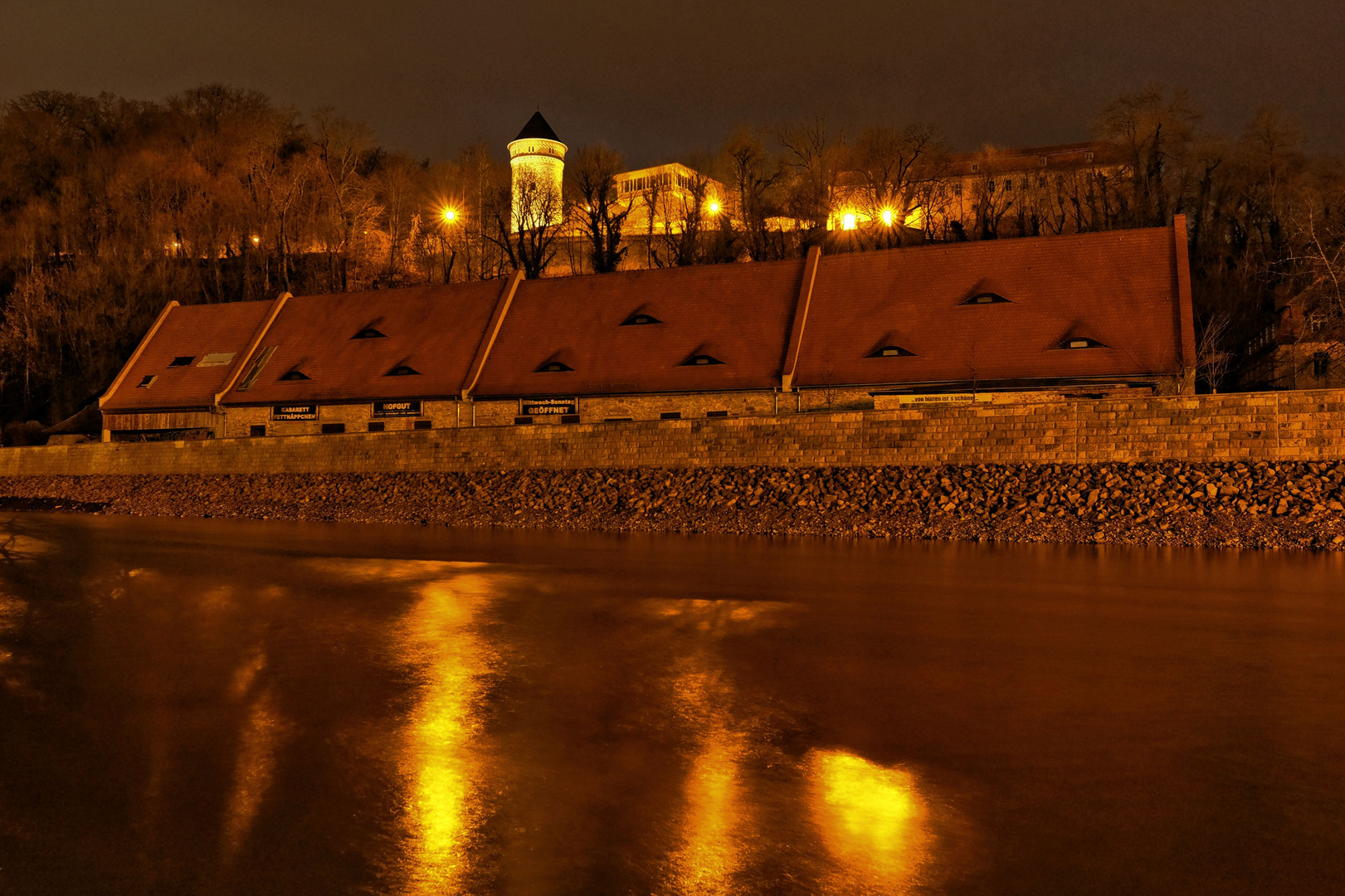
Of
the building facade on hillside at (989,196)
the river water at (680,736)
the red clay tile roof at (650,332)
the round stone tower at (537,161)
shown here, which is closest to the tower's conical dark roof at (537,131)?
the round stone tower at (537,161)

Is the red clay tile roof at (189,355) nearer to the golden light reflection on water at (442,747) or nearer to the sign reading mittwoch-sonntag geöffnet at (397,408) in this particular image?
the sign reading mittwoch-sonntag geöffnet at (397,408)

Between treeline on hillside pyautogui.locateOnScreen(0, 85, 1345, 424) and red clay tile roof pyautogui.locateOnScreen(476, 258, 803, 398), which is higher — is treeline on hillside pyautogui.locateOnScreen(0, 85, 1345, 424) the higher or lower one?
the higher one

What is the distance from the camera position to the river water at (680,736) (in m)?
7.00

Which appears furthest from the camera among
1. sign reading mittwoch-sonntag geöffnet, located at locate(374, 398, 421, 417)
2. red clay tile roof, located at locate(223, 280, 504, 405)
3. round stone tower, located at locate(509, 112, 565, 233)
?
round stone tower, located at locate(509, 112, 565, 233)

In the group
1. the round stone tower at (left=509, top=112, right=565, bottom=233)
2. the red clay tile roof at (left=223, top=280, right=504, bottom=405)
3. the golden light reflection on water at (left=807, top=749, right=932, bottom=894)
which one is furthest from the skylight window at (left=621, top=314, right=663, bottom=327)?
the round stone tower at (left=509, top=112, right=565, bottom=233)

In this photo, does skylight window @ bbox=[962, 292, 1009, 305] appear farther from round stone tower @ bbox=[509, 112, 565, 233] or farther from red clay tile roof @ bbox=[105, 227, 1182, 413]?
round stone tower @ bbox=[509, 112, 565, 233]

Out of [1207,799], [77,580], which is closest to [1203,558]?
[1207,799]

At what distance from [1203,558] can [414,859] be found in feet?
63.2

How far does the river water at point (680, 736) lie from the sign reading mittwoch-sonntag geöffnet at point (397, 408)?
19389 mm

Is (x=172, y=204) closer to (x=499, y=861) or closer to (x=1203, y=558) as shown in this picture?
(x=1203, y=558)

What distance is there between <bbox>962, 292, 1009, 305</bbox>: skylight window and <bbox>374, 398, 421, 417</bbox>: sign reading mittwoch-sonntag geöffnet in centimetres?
2014

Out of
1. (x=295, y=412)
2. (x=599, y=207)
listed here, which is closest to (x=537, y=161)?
(x=599, y=207)

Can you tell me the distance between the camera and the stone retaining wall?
85.1ft

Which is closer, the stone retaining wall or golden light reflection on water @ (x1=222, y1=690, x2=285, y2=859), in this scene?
golden light reflection on water @ (x1=222, y1=690, x2=285, y2=859)
